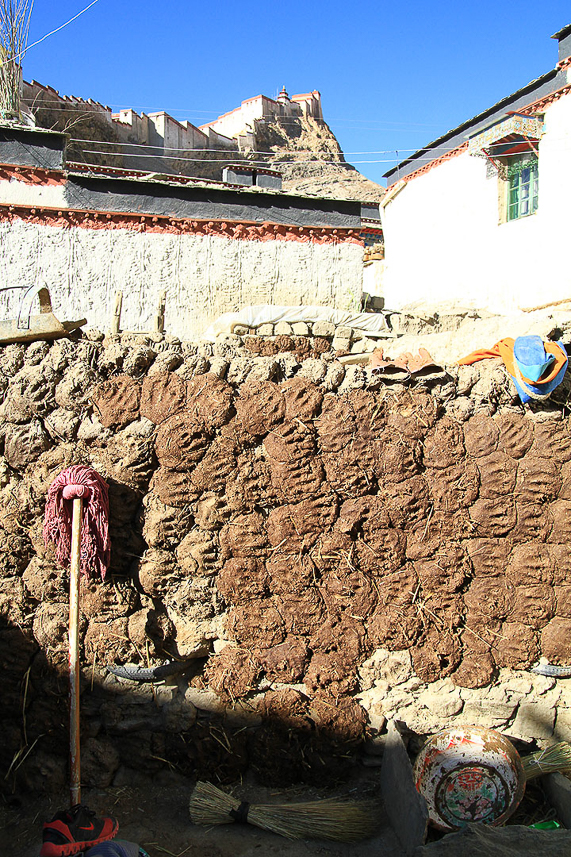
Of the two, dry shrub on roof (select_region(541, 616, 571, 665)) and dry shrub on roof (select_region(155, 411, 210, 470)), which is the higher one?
dry shrub on roof (select_region(155, 411, 210, 470))

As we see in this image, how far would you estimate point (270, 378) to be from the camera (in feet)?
12.9

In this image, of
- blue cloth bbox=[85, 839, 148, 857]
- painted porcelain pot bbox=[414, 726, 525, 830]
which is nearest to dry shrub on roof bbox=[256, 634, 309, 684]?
painted porcelain pot bbox=[414, 726, 525, 830]

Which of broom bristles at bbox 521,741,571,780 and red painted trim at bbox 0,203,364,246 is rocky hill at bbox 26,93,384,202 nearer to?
red painted trim at bbox 0,203,364,246

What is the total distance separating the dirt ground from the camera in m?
3.29

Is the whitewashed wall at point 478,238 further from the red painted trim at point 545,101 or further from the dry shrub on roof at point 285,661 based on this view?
the dry shrub on roof at point 285,661

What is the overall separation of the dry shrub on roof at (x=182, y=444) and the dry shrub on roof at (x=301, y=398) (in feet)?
1.86

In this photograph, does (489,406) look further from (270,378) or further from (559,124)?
(559,124)

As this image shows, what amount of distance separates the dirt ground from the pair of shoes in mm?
519

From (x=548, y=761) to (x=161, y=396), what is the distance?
10.8 ft

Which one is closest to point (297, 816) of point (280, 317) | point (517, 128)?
point (280, 317)

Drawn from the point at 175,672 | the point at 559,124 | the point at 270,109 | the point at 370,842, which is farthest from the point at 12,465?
the point at 270,109

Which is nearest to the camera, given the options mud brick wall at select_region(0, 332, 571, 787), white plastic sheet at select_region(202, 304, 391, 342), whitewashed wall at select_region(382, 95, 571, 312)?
mud brick wall at select_region(0, 332, 571, 787)

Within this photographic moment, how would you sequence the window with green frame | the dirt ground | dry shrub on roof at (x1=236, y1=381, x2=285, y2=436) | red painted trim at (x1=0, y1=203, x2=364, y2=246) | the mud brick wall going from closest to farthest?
the dirt ground < the mud brick wall < dry shrub on roof at (x1=236, y1=381, x2=285, y2=436) < red painted trim at (x1=0, y1=203, x2=364, y2=246) < the window with green frame

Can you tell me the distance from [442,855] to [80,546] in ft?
7.99
